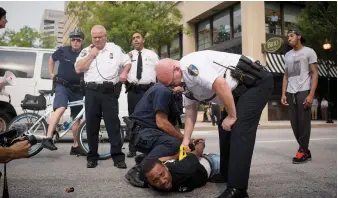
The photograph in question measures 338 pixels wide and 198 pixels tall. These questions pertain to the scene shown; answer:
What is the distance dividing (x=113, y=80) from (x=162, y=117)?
1.25 meters

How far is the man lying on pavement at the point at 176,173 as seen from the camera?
9.58 feet

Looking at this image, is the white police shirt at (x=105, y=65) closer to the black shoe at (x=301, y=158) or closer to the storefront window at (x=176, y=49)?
the black shoe at (x=301, y=158)

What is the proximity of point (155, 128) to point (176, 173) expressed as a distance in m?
0.70

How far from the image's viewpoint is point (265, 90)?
2904 mm

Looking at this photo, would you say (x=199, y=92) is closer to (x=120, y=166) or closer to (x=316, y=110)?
(x=120, y=166)

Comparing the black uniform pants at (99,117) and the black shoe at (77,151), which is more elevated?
the black uniform pants at (99,117)

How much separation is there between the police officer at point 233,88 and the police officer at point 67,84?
2.74 m

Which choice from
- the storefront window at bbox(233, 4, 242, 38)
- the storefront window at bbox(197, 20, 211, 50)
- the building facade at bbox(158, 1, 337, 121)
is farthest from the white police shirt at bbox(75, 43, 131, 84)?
the storefront window at bbox(197, 20, 211, 50)

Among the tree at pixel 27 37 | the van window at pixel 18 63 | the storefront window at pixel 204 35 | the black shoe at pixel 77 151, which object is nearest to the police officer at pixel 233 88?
the black shoe at pixel 77 151

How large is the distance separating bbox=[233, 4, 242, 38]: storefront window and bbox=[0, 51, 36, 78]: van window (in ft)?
46.2

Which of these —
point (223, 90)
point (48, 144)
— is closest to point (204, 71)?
point (223, 90)

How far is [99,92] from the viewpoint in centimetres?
435

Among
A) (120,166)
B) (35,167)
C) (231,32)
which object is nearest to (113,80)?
(120,166)

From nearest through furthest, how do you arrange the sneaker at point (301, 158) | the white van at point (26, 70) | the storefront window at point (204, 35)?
the sneaker at point (301, 158), the white van at point (26, 70), the storefront window at point (204, 35)
